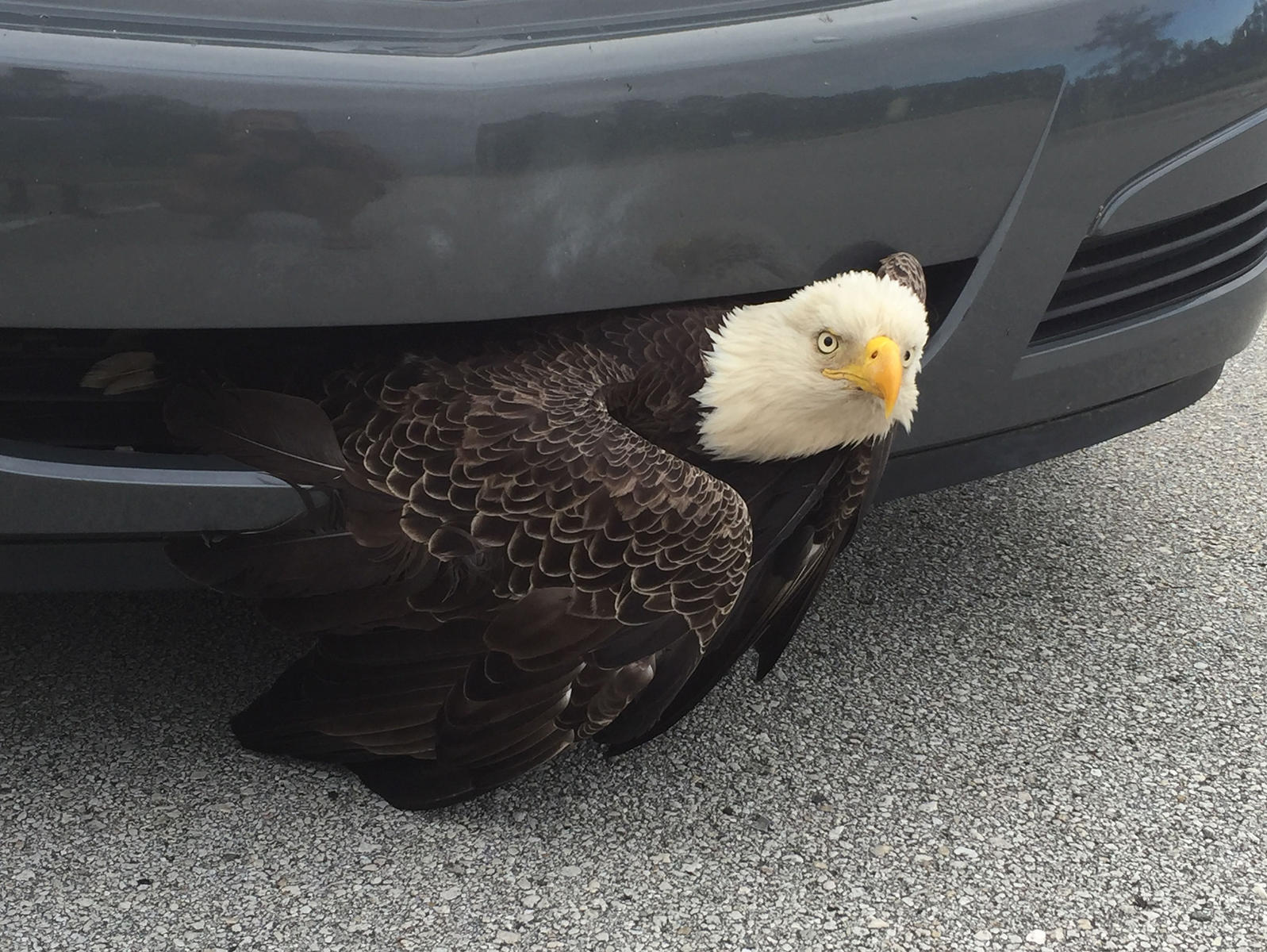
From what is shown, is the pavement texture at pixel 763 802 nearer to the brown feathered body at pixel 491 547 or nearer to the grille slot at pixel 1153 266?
the brown feathered body at pixel 491 547

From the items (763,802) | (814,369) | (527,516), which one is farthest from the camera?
(763,802)

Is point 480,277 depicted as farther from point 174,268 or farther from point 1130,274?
point 1130,274

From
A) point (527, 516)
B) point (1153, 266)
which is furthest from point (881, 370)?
point (1153, 266)

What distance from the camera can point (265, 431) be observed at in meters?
2.15

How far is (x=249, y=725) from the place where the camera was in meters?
2.44

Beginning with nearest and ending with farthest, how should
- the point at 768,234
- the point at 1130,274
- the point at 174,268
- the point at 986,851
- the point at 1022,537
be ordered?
the point at 174,268
the point at 768,234
the point at 986,851
the point at 1130,274
the point at 1022,537

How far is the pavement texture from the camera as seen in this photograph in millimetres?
2141

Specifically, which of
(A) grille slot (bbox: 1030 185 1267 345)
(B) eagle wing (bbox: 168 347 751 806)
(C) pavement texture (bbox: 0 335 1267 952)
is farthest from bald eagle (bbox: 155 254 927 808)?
(A) grille slot (bbox: 1030 185 1267 345)

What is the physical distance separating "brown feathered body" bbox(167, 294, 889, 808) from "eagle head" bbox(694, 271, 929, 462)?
11 cm

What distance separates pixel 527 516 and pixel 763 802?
0.68 metres

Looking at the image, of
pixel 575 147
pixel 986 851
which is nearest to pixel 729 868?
pixel 986 851

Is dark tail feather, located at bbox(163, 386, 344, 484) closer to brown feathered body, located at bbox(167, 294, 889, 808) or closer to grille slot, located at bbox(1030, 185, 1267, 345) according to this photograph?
brown feathered body, located at bbox(167, 294, 889, 808)

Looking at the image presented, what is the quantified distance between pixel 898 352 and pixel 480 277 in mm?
649

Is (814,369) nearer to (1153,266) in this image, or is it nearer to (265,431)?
(1153,266)
